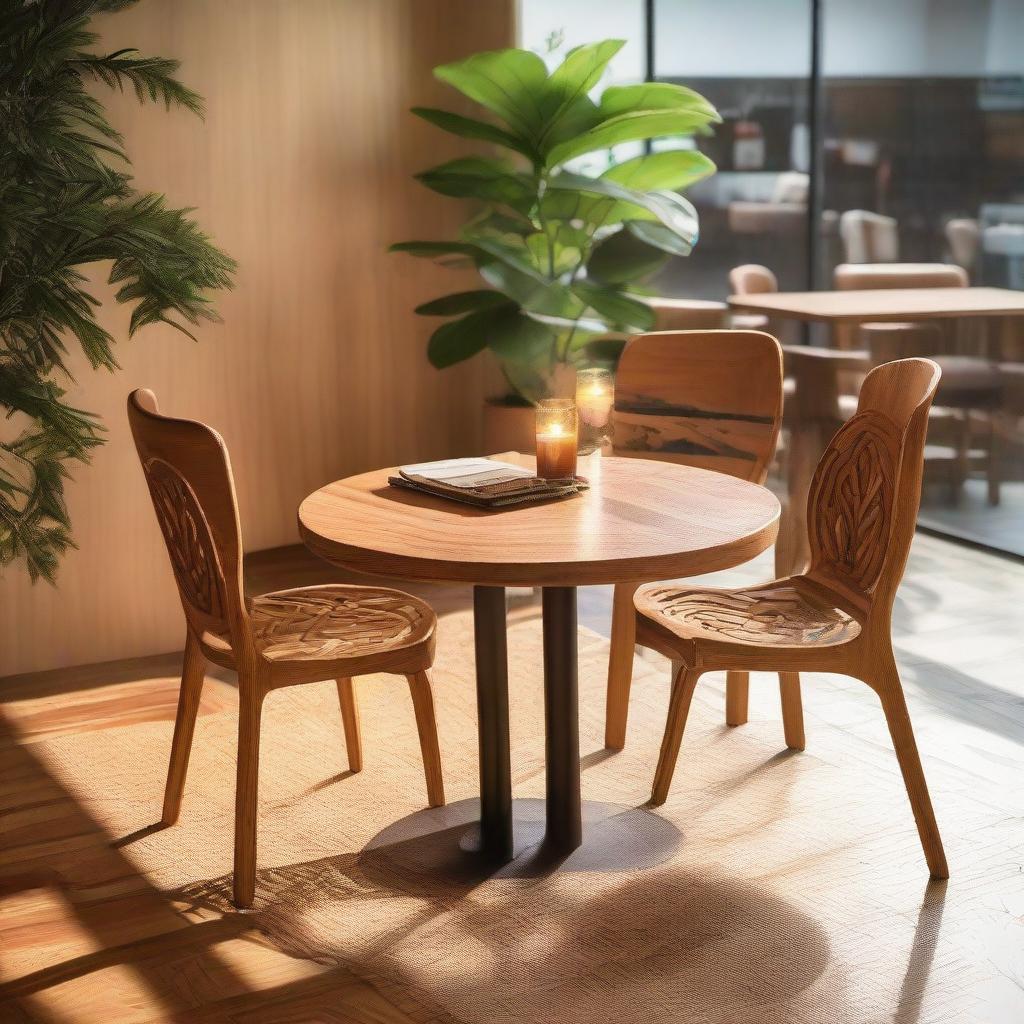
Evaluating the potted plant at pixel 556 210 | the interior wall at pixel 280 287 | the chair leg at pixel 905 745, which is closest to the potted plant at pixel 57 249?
the interior wall at pixel 280 287

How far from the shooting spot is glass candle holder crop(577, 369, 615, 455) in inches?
117

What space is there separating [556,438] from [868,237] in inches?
134

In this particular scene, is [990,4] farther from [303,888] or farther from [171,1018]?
[171,1018]

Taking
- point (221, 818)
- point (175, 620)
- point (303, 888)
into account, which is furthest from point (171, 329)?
point (303, 888)

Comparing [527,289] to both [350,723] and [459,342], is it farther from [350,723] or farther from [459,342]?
[350,723]

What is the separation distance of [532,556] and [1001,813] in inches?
50.6

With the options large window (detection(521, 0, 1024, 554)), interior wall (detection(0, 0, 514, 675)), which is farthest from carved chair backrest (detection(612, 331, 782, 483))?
large window (detection(521, 0, 1024, 554))

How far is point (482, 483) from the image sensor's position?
2.65m

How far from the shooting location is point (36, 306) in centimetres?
357

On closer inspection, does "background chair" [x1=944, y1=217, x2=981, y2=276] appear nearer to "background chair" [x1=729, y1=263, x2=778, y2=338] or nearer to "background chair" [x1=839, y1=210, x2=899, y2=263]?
"background chair" [x1=839, y1=210, x2=899, y2=263]

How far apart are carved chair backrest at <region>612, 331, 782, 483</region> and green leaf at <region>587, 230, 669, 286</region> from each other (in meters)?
1.38

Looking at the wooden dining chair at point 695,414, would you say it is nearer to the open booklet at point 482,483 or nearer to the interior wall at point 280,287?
the open booklet at point 482,483

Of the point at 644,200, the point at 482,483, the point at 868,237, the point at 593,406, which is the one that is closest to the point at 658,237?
the point at 644,200

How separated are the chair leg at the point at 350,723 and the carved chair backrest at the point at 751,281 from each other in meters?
2.72
